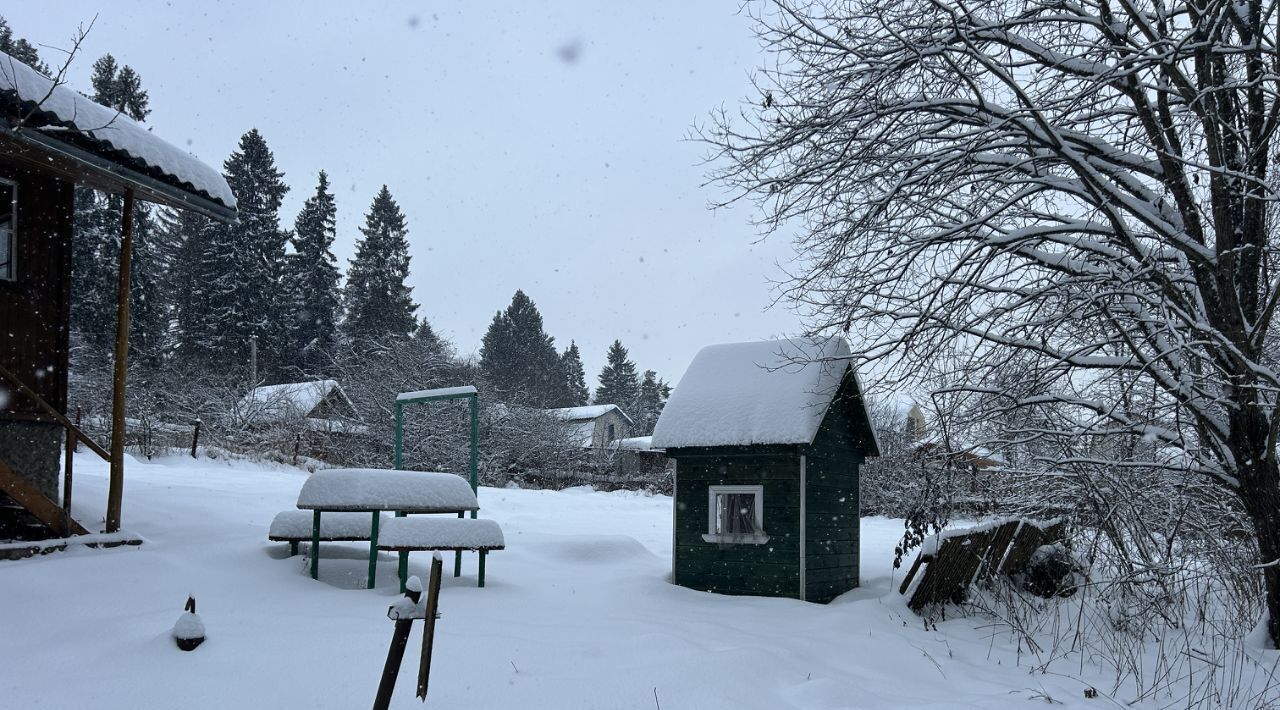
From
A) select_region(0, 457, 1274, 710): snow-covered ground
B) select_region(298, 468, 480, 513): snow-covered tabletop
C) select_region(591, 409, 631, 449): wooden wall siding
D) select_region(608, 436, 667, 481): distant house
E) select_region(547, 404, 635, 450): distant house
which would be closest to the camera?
select_region(0, 457, 1274, 710): snow-covered ground

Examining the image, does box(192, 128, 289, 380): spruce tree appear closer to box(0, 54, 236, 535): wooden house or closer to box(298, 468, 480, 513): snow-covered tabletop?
box(0, 54, 236, 535): wooden house

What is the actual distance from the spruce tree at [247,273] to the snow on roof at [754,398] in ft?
110

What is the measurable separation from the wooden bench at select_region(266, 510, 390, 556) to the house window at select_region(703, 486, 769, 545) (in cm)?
404

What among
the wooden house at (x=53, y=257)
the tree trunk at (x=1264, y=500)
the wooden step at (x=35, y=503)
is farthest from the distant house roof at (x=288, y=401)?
the tree trunk at (x=1264, y=500)

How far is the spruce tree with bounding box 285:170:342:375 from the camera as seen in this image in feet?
140

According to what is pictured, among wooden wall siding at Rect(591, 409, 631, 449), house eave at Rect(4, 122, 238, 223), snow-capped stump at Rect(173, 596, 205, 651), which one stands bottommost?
snow-capped stump at Rect(173, 596, 205, 651)

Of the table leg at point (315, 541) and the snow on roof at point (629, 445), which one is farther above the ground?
the snow on roof at point (629, 445)

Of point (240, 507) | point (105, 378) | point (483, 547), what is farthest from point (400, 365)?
point (483, 547)

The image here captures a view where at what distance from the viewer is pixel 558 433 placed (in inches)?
1366

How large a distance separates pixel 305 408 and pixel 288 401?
1.18 metres

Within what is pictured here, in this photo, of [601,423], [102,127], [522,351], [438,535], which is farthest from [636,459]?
[102,127]

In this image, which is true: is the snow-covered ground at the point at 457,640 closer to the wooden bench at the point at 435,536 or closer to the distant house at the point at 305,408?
the wooden bench at the point at 435,536

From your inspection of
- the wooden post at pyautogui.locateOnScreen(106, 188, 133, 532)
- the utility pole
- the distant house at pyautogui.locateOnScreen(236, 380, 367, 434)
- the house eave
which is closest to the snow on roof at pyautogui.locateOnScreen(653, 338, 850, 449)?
the house eave

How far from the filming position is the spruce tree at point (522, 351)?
62.0 meters
